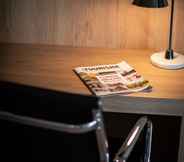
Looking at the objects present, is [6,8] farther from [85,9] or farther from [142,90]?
[142,90]

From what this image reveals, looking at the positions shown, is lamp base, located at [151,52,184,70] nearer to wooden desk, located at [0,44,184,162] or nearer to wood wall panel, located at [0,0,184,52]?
wooden desk, located at [0,44,184,162]

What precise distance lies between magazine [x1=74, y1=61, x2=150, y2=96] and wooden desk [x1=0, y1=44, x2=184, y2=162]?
31mm

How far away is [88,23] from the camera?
2336mm

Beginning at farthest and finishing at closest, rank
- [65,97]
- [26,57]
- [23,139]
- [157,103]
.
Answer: [26,57] → [157,103] → [23,139] → [65,97]

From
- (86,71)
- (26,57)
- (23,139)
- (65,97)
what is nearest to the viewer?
(65,97)

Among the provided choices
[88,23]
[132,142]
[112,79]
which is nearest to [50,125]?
[132,142]

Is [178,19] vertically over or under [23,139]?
over

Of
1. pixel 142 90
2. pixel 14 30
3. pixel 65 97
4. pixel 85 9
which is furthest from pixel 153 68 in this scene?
pixel 65 97

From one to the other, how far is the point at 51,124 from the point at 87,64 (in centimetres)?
88

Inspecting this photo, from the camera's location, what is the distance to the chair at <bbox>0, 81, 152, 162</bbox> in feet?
4.29

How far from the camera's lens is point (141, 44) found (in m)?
2.35

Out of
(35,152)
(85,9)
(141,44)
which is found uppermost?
(85,9)

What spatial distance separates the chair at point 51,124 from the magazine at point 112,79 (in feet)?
1.51

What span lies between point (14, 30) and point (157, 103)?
89cm
